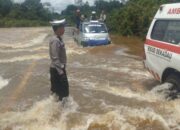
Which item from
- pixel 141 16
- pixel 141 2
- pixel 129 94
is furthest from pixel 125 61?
pixel 141 2

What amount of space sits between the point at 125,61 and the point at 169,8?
7.95 metres

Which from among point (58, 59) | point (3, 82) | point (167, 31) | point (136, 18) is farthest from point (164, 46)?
point (136, 18)

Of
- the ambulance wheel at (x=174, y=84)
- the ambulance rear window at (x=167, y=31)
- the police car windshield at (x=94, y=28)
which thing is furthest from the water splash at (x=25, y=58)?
the ambulance wheel at (x=174, y=84)

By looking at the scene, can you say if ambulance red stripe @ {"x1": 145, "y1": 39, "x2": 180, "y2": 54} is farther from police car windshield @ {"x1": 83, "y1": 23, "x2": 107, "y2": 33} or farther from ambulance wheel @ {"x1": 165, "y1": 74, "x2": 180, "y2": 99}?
police car windshield @ {"x1": 83, "y1": 23, "x2": 107, "y2": 33}

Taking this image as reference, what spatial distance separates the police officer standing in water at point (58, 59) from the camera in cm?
797

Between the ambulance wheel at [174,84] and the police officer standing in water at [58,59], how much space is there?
2.10 metres

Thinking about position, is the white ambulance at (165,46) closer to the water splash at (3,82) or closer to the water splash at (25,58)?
the water splash at (3,82)

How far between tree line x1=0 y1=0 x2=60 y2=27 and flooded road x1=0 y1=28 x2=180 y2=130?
199 feet

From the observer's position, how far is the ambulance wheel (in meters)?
7.91

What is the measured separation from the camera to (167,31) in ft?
27.4

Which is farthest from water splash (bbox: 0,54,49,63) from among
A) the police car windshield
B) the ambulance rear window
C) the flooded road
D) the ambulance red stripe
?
the ambulance rear window

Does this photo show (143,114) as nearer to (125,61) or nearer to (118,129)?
(118,129)

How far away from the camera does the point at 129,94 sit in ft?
33.3

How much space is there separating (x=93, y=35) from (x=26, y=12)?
2600 inches
